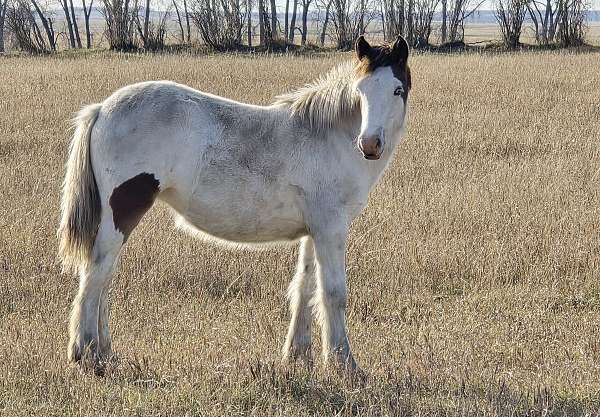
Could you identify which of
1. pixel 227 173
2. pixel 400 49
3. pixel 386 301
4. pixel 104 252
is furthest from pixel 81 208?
pixel 386 301

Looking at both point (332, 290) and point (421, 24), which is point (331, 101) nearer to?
point (332, 290)

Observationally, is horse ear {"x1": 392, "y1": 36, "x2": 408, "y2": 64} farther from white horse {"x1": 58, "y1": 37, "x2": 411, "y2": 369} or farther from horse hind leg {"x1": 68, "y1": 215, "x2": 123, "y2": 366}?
horse hind leg {"x1": 68, "y1": 215, "x2": 123, "y2": 366}

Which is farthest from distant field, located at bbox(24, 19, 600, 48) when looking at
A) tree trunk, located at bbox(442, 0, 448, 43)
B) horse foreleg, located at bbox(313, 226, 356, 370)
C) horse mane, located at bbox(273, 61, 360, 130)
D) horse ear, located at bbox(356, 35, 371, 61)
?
horse foreleg, located at bbox(313, 226, 356, 370)

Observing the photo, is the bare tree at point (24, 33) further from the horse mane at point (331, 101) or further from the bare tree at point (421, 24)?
the horse mane at point (331, 101)

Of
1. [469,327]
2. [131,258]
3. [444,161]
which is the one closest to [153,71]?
[444,161]

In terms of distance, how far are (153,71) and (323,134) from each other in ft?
47.0

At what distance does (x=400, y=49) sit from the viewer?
14.4 ft

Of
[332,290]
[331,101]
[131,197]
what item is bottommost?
[332,290]

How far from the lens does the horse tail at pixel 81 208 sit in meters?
4.52

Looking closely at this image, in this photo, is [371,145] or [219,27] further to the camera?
[219,27]

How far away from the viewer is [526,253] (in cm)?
685

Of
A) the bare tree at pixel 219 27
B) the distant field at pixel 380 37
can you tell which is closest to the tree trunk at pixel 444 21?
the distant field at pixel 380 37

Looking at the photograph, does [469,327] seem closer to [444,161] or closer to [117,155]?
[117,155]

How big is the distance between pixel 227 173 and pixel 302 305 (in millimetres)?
991
